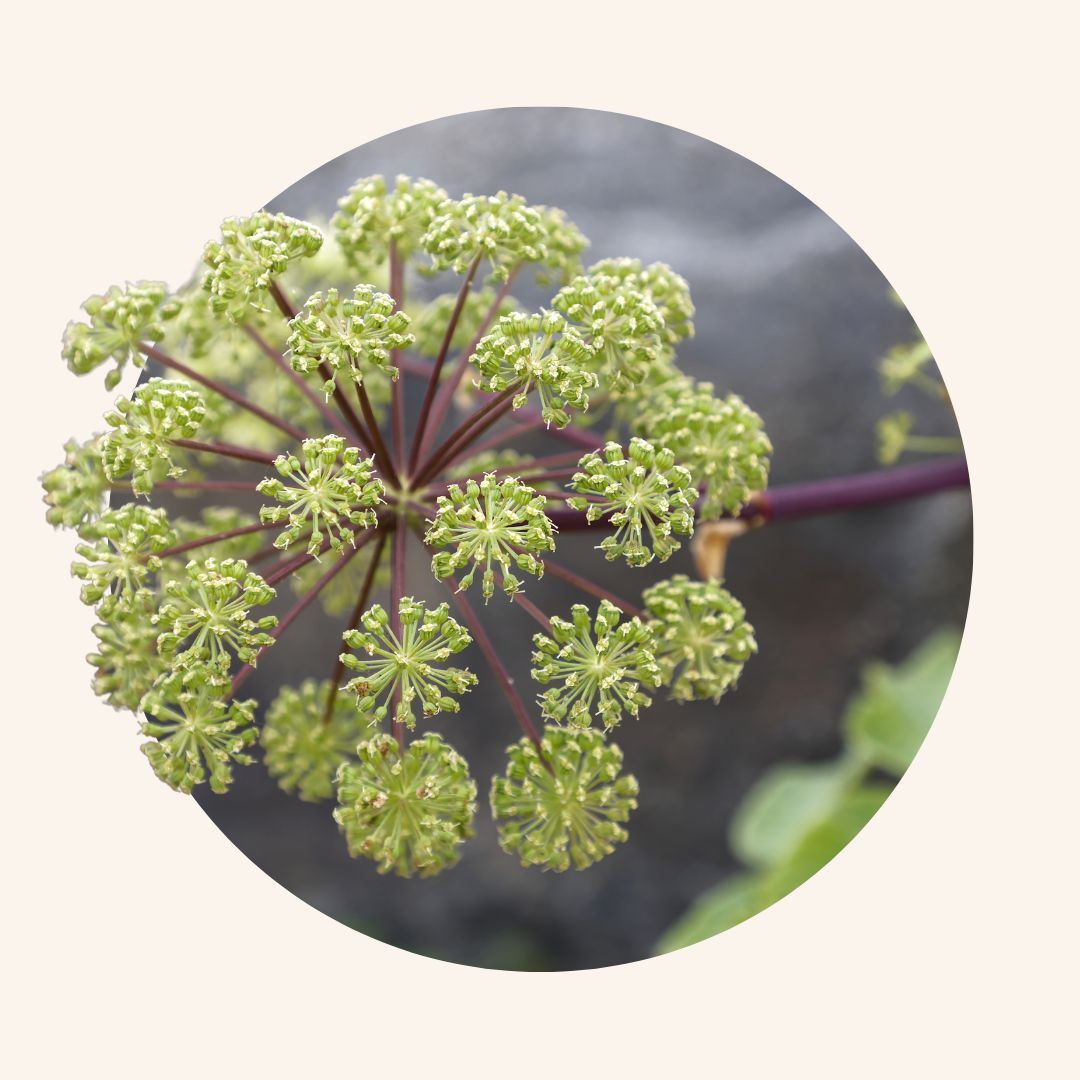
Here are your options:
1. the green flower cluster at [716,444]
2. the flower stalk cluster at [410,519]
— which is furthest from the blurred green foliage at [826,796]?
the green flower cluster at [716,444]

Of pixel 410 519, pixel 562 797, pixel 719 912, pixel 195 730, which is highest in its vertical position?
pixel 410 519

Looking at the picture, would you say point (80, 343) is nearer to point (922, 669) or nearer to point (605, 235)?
point (605, 235)

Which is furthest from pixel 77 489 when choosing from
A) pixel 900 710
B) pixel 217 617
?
pixel 900 710

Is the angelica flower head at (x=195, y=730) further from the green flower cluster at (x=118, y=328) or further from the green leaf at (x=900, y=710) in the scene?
the green leaf at (x=900, y=710)

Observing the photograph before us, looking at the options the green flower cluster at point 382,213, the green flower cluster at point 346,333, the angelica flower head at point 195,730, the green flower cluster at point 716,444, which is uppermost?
the green flower cluster at point 382,213

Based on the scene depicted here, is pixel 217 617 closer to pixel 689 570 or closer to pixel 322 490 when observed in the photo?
pixel 322 490

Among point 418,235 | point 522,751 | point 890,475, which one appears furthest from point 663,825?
point 418,235

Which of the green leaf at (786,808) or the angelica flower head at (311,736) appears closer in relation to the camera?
the angelica flower head at (311,736)

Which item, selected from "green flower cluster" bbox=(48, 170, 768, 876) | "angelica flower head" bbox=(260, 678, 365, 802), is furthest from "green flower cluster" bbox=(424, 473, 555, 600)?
"angelica flower head" bbox=(260, 678, 365, 802)
